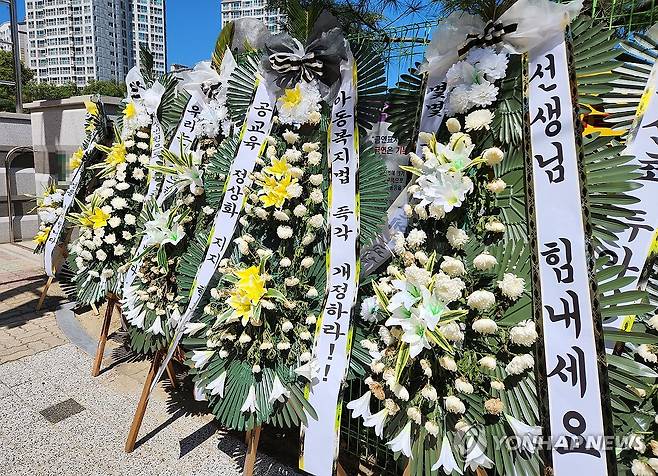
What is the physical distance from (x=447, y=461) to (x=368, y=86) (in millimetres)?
1701

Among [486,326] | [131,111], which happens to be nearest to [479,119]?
[486,326]

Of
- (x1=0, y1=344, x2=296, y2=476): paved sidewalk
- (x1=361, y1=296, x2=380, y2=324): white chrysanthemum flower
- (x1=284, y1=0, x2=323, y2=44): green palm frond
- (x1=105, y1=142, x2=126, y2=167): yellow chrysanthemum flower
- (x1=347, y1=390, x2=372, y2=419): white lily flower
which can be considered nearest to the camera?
(x1=347, y1=390, x2=372, y2=419): white lily flower

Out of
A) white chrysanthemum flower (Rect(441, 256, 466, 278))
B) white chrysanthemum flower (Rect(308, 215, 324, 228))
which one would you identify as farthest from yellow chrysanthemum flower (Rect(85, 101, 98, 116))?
white chrysanthemum flower (Rect(441, 256, 466, 278))

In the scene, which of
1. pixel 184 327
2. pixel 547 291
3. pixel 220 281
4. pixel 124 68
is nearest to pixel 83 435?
pixel 184 327

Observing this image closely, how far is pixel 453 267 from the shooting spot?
1513 millimetres

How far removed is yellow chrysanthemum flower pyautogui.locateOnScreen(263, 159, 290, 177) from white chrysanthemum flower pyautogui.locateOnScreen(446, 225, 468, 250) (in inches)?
35.2

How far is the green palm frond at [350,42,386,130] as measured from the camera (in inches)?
86.3

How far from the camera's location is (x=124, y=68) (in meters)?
70.5

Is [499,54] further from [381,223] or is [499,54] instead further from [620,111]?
[381,223]

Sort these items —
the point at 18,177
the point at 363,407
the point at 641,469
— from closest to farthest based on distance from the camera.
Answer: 1. the point at 641,469
2. the point at 363,407
3. the point at 18,177

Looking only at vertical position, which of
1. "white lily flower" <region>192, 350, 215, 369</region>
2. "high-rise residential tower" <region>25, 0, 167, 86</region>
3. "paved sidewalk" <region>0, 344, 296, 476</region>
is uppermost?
"high-rise residential tower" <region>25, 0, 167, 86</region>

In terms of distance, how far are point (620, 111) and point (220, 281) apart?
1.95 meters

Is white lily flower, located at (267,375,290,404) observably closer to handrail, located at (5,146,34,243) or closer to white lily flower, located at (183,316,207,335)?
white lily flower, located at (183,316,207,335)

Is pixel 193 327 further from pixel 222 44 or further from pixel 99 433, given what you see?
pixel 222 44
